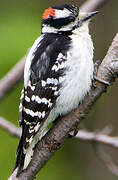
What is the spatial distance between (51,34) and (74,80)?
0.36 metres

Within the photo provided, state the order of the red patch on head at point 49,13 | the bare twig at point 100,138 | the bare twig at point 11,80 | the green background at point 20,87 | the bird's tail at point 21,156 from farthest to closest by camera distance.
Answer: the green background at point 20,87
the bare twig at point 11,80
the bare twig at point 100,138
the red patch on head at point 49,13
the bird's tail at point 21,156

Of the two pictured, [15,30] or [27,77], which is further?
[15,30]

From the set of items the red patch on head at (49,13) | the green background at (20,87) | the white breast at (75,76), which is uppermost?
the red patch on head at (49,13)

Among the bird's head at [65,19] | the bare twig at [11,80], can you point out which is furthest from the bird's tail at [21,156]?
the bare twig at [11,80]

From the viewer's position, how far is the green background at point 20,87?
477 centimetres

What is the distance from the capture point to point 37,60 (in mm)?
3246

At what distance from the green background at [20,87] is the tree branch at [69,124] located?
1684 millimetres

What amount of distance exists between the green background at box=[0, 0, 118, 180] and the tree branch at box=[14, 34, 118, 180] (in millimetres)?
1684

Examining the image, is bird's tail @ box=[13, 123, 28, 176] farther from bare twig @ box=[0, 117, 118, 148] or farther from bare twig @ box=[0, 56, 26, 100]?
bare twig @ box=[0, 56, 26, 100]

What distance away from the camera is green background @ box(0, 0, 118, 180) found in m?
4.77

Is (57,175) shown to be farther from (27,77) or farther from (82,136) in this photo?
(27,77)

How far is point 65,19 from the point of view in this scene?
136 inches

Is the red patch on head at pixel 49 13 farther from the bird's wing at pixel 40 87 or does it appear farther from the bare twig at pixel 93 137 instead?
the bare twig at pixel 93 137

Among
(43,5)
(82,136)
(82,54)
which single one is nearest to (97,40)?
(43,5)
